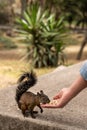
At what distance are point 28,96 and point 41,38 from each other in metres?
8.00

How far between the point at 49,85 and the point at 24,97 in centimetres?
203

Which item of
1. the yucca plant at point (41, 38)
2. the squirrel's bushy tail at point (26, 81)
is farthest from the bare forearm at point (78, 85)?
the yucca plant at point (41, 38)

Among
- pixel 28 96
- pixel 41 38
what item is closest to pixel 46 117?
pixel 28 96

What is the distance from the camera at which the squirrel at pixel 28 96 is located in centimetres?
347

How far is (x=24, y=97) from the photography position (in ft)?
11.5

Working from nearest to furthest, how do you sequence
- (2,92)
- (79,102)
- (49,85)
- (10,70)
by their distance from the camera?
(79,102) → (2,92) → (49,85) → (10,70)

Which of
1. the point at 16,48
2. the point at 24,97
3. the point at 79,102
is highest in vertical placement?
the point at 24,97

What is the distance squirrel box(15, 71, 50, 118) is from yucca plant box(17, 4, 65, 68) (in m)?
7.64

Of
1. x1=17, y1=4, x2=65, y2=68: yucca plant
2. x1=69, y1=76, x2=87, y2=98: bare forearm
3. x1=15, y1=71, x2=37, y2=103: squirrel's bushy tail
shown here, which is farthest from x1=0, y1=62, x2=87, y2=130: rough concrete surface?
x1=17, y1=4, x2=65, y2=68: yucca plant

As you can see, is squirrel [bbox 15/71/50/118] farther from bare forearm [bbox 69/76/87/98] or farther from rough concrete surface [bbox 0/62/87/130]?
bare forearm [bbox 69/76/87/98]

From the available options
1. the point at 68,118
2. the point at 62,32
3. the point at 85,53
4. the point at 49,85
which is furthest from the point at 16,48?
the point at 68,118

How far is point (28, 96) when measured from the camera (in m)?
3.49

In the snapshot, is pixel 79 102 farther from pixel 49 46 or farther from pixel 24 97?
pixel 49 46

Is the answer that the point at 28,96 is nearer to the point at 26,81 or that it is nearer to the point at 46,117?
the point at 26,81
